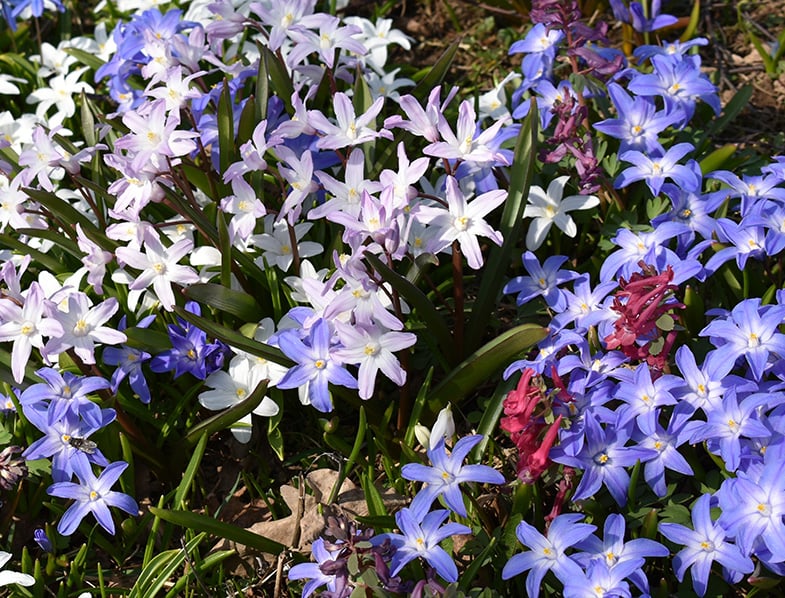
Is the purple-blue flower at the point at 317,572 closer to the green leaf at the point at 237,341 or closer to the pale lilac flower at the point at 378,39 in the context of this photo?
the green leaf at the point at 237,341

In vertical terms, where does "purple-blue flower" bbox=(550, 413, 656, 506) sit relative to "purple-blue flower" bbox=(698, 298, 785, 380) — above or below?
below

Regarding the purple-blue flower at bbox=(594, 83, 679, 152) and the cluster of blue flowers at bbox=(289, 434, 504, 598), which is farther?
the purple-blue flower at bbox=(594, 83, 679, 152)

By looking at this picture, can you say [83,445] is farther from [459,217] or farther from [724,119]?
[724,119]

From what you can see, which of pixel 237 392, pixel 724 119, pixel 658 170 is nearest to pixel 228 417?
pixel 237 392

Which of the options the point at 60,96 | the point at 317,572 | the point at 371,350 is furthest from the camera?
the point at 60,96

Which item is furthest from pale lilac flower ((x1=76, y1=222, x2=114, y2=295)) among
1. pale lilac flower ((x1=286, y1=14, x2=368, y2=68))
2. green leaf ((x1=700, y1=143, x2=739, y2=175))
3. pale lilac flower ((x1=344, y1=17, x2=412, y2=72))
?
green leaf ((x1=700, y1=143, x2=739, y2=175))

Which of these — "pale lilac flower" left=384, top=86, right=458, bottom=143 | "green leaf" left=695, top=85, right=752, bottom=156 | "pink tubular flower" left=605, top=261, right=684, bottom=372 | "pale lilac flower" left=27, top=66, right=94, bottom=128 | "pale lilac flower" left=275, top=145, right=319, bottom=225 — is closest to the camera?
"pink tubular flower" left=605, top=261, right=684, bottom=372

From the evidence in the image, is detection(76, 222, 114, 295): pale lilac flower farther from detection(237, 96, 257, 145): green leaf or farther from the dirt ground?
the dirt ground

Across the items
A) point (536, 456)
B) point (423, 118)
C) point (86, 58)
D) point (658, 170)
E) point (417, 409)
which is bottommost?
point (417, 409)
